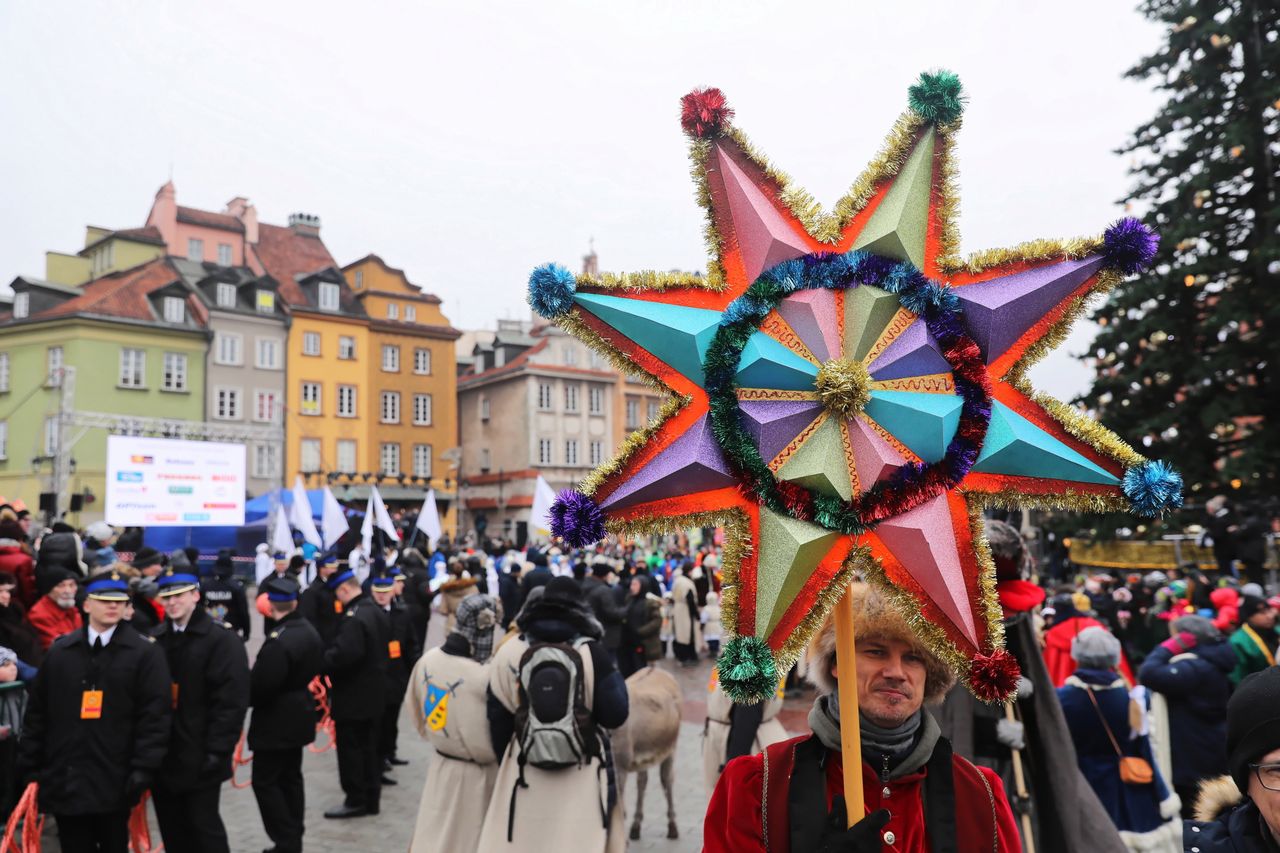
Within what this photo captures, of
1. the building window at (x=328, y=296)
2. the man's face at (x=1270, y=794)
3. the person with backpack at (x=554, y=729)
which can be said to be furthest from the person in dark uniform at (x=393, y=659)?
the building window at (x=328, y=296)

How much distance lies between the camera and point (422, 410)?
1933 inches

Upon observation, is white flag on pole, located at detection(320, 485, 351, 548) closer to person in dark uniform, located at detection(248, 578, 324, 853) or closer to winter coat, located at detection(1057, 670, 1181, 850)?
person in dark uniform, located at detection(248, 578, 324, 853)

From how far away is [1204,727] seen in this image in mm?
6301

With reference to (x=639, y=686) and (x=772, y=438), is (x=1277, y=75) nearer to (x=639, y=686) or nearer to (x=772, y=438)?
(x=639, y=686)

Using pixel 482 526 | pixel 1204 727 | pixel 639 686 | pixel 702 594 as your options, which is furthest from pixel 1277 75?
pixel 482 526

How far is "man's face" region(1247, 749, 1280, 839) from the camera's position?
2195mm

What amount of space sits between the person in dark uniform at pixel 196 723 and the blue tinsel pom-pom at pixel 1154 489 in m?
5.37

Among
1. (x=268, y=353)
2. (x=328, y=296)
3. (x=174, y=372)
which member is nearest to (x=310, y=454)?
(x=268, y=353)

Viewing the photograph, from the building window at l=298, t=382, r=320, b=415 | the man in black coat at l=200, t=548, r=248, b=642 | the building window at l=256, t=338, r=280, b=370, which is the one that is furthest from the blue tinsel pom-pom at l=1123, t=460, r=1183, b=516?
the building window at l=298, t=382, r=320, b=415

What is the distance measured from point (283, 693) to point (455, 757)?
1.63 metres

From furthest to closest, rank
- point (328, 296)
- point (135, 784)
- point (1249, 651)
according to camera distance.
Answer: point (328, 296) < point (1249, 651) < point (135, 784)

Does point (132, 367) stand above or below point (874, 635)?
above

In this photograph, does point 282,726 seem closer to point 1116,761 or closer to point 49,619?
point 49,619

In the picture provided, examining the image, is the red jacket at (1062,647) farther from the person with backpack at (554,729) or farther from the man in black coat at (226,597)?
the man in black coat at (226,597)
